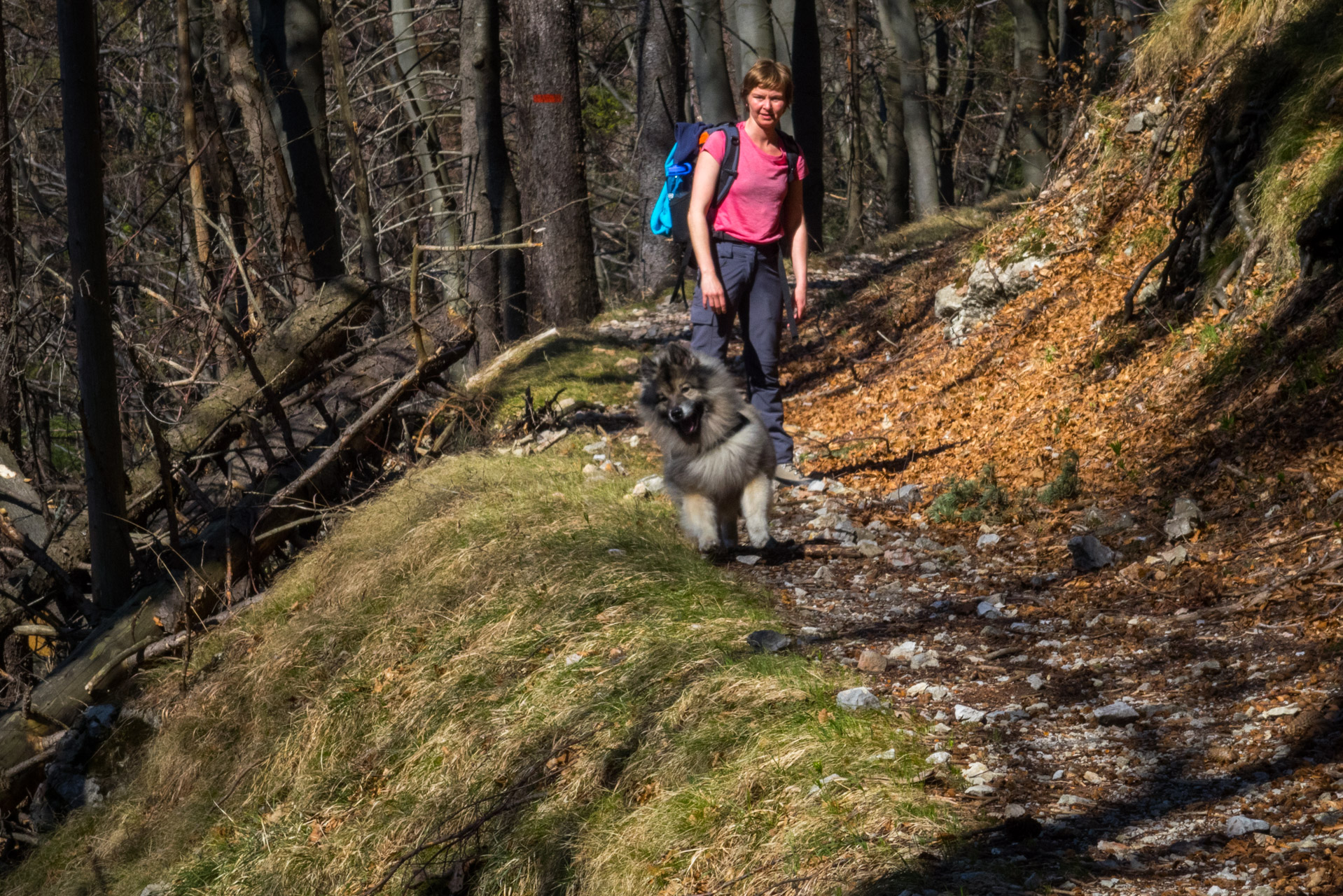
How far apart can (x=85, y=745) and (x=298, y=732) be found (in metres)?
2.26

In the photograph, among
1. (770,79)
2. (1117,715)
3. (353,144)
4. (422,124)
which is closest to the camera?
(1117,715)

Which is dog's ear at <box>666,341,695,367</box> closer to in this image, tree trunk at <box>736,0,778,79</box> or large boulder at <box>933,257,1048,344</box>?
large boulder at <box>933,257,1048,344</box>

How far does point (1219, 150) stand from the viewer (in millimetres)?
7363

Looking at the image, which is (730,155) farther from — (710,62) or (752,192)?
(710,62)

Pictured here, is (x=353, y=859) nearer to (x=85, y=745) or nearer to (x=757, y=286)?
(x=85, y=745)

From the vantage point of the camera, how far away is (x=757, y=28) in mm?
14047

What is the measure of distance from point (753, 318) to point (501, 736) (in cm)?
320

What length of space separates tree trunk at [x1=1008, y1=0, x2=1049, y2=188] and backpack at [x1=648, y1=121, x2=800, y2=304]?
10107 mm

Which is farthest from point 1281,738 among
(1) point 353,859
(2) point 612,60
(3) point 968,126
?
(3) point 968,126

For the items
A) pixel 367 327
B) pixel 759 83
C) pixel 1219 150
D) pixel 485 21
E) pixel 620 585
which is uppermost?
pixel 485 21

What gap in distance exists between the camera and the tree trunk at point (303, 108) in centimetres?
1052

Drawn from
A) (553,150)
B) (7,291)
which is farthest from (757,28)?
(7,291)

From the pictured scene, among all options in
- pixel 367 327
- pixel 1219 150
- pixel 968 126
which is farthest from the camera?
pixel 968 126

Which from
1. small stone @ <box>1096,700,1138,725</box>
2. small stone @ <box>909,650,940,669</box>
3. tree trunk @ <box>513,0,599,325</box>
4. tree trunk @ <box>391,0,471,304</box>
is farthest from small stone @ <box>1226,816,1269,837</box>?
tree trunk @ <box>391,0,471,304</box>
